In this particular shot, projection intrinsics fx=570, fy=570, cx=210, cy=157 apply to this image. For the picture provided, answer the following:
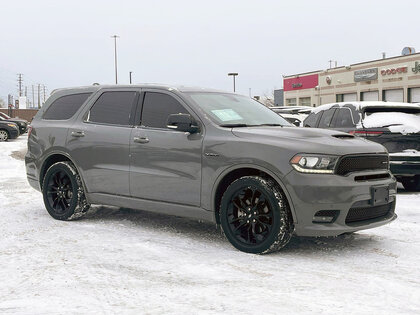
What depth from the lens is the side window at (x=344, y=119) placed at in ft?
33.1

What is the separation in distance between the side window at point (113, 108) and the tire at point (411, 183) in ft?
19.6

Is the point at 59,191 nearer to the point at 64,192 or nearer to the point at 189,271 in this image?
the point at 64,192

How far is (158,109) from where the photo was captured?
21.4ft

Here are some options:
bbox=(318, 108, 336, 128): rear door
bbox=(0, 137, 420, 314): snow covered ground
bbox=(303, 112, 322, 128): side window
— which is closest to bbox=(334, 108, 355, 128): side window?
Result: bbox=(318, 108, 336, 128): rear door

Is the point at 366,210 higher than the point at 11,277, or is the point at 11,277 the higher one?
the point at 366,210

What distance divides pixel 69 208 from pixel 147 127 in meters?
1.61

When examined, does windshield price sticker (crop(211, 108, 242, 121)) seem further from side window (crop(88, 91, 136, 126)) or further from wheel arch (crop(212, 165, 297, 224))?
side window (crop(88, 91, 136, 126))

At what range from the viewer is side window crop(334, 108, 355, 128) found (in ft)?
33.1

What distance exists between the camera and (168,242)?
6012 millimetres

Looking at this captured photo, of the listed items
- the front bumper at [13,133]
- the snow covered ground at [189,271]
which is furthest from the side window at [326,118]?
the front bumper at [13,133]

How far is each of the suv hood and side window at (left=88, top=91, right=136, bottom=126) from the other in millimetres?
1595

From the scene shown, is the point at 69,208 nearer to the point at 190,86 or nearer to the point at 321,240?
the point at 190,86

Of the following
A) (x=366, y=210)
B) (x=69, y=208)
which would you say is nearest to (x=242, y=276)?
(x=366, y=210)

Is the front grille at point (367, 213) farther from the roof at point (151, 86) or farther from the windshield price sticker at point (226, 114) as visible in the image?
the roof at point (151, 86)
